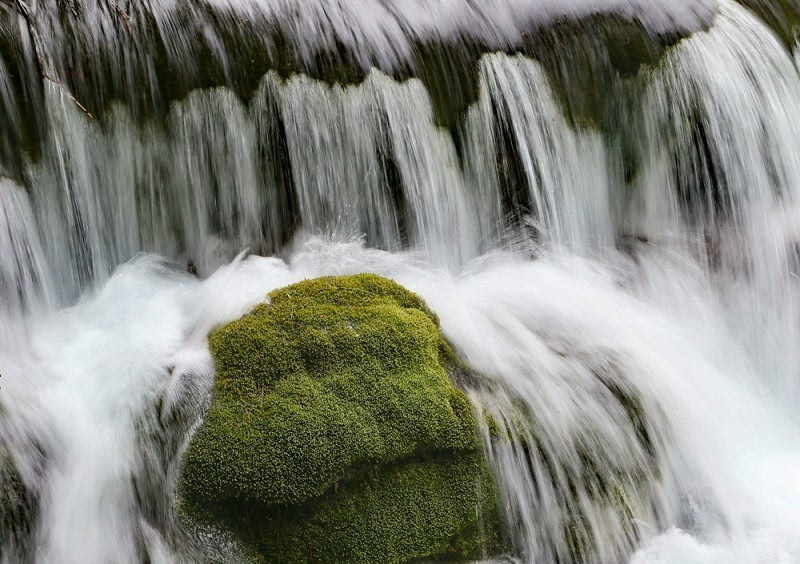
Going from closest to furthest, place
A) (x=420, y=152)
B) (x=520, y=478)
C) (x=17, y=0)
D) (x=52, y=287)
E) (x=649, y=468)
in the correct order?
1. (x=520, y=478)
2. (x=649, y=468)
3. (x=17, y=0)
4. (x=52, y=287)
5. (x=420, y=152)

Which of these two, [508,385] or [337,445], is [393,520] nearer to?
[337,445]

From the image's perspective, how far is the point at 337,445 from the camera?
156 inches

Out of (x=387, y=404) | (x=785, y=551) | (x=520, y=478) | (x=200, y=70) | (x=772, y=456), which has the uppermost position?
(x=200, y=70)

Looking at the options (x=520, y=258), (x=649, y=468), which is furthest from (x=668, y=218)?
(x=649, y=468)

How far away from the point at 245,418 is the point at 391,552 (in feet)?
3.07

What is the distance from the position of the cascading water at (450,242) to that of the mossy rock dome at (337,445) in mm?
163

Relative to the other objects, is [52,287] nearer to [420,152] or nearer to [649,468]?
[420,152]

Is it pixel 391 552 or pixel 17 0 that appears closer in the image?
pixel 391 552

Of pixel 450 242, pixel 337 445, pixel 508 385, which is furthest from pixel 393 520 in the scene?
pixel 450 242

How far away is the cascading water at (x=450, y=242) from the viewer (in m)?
4.27

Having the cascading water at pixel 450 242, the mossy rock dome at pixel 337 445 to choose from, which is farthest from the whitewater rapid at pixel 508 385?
the mossy rock dome at pixel 337 445

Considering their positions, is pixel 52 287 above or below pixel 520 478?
above

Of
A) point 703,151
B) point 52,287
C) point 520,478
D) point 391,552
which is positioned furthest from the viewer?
point 703,151

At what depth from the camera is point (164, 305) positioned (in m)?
5.11
